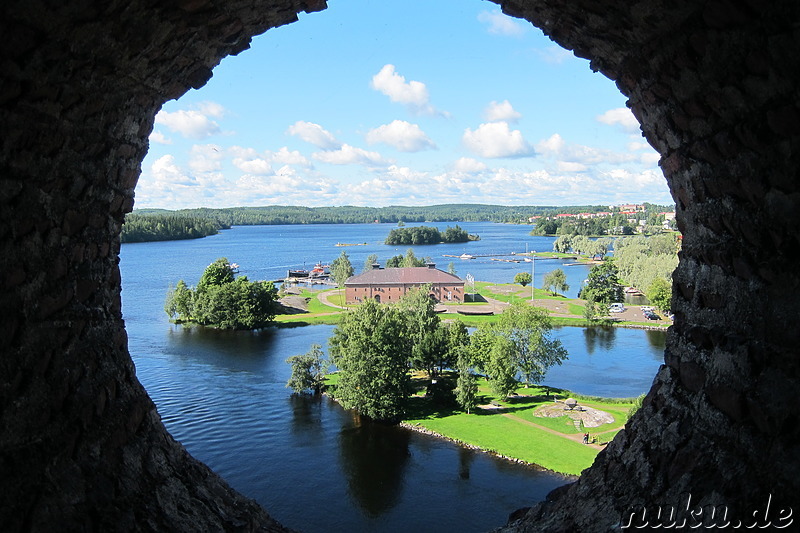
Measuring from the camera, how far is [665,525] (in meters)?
3.11

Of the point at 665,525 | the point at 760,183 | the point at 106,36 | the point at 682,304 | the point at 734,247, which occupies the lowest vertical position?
the point at 665,525

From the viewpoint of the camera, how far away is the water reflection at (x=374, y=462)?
19344 millimetres

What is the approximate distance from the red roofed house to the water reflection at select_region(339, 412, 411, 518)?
3285 cm

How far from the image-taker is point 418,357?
107 feet

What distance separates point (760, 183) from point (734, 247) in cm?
44

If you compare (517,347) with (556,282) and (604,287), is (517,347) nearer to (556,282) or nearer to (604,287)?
(604,287)

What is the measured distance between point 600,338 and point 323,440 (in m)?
27.8

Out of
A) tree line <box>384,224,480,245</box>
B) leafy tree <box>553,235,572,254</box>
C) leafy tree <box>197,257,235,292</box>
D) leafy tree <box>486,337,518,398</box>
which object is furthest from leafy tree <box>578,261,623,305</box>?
tree line <box>384,224,480,245</box>

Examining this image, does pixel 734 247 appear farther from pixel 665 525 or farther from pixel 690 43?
pixel 665 525

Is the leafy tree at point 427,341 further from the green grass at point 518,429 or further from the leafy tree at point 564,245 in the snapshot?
the leafy tree at point 564,245

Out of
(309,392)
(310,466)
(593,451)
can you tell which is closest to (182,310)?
(309,392)

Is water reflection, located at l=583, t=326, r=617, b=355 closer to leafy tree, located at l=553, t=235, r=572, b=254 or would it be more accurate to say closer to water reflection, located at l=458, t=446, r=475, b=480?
water reflection, located at l=458, t=446, r=475, b=480

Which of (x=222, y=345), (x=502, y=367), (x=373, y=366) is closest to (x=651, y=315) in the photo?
(x=502, y=367)

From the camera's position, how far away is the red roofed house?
5988 centimetres
